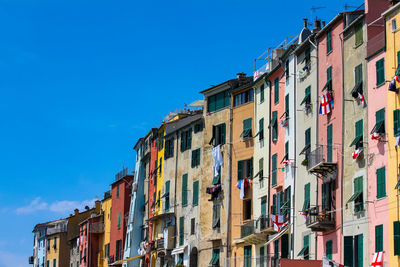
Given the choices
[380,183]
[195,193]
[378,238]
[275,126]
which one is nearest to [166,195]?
[195,193]

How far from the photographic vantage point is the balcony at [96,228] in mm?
110875

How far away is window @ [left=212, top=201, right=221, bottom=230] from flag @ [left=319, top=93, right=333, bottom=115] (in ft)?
66.8

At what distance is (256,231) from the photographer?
204 feet

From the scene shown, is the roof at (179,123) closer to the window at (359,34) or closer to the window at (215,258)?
the window at (215,258)

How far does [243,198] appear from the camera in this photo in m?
67.4

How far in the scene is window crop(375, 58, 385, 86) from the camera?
46094 millimetres

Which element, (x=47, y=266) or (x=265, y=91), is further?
(x=47, y=266)

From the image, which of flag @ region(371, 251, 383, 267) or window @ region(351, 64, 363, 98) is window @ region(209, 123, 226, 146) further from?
flag @ region(371, 251, 383, 267)

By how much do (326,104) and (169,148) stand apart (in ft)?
106

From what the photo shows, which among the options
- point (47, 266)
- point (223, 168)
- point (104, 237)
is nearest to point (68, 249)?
point (47, 266)

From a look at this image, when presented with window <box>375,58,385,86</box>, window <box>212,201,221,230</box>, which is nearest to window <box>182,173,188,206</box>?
window <box>212,201,221,230</box>

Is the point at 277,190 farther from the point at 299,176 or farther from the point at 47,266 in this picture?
the point at 47,266

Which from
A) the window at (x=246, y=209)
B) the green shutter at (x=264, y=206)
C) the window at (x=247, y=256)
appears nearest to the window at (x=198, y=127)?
the window at (x=246, y=209)

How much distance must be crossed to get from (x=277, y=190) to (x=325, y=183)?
9768 millimetres
